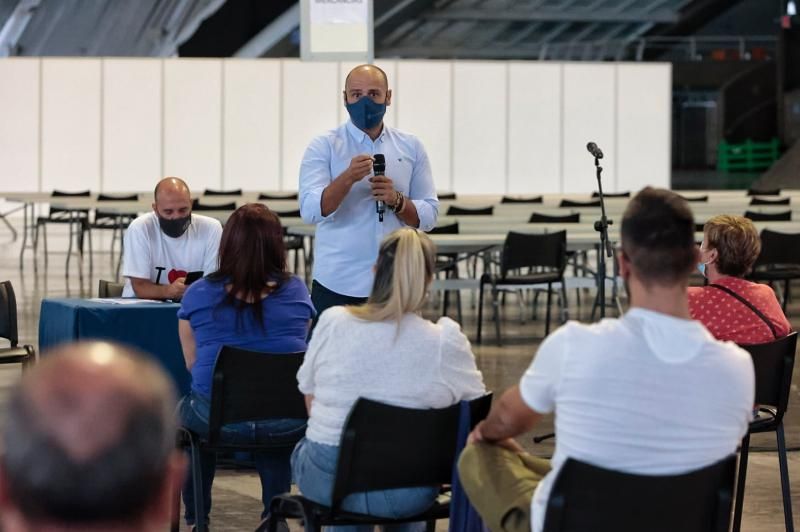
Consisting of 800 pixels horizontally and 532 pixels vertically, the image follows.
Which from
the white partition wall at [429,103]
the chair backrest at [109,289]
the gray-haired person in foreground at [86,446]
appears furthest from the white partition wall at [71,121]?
the gray-haired person in foreground at [86,446]

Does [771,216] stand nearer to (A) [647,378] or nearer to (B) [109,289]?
(B) [109,289]

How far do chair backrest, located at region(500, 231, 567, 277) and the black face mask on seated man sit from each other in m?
4.10

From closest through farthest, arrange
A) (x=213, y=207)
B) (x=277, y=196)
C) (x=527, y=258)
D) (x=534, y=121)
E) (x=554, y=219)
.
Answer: (x=527, y=258) < (x=554, y=219) < (x=213, y=207) < (x=277, y=196) < (x=534, y=121)

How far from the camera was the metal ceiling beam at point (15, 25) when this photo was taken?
77.6 ft

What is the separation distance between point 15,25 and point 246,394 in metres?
21.4

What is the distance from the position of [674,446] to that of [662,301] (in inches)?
10.6

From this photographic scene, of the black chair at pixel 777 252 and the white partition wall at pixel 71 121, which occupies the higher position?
the white partition wall at pixel 71 121

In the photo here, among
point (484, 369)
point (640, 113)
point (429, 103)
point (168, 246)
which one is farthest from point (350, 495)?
point (640, 113)

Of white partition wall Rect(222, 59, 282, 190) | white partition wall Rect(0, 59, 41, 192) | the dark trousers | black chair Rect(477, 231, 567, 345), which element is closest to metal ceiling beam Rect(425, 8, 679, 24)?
white partition wall Rect(222, 59, 282, 190)

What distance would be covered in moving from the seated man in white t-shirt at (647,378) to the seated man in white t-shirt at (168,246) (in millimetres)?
2850

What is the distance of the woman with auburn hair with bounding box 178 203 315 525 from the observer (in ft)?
13.1

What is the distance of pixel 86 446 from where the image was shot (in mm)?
979

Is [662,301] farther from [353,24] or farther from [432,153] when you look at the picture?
[432,153]

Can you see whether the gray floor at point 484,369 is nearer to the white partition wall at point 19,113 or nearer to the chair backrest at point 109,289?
the chair backrest at point 109,289
